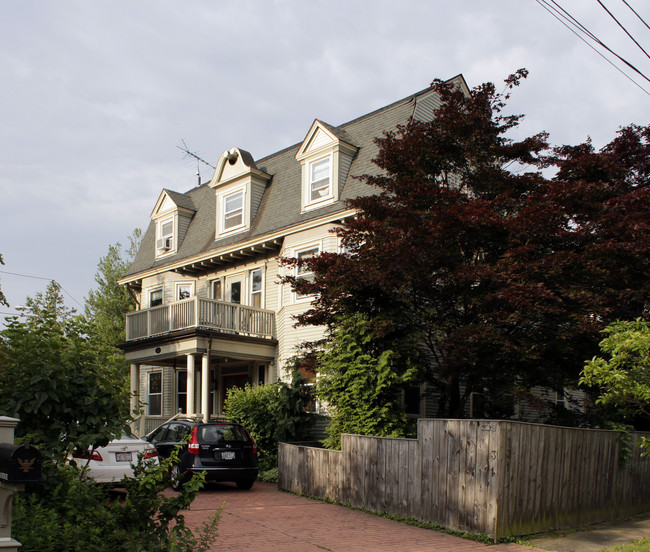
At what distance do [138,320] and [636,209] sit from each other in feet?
55.2

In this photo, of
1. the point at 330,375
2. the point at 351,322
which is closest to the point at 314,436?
the point at 330,375

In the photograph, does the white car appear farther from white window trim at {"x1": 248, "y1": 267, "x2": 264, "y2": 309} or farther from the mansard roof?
white window trim at {"x1": 248, "y1": 267, "x2": 264, "y2": 309}

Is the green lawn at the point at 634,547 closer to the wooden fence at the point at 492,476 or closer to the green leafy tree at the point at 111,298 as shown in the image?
the wooden fence at the point at 492,476

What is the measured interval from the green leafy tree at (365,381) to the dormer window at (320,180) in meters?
6.96

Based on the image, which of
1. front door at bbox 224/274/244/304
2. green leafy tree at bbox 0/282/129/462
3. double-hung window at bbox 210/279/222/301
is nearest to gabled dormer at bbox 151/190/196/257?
double-hung window at bbox 210/279/222/301

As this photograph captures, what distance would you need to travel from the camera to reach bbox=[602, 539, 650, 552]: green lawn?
26.6ft

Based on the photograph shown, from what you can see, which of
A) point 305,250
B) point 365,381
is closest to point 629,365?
point 365,381

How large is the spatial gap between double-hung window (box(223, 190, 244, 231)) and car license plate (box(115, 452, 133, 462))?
12950mm

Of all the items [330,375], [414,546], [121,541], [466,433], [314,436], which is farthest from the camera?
[314,436]

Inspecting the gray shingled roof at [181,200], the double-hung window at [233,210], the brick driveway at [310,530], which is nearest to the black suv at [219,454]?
the brick driveway at [310,530]

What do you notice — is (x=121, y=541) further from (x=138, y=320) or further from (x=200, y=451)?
(x=138, y=320)

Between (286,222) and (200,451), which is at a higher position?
(286,222)

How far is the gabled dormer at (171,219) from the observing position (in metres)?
26.7

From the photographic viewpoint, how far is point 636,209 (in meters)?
12.3
